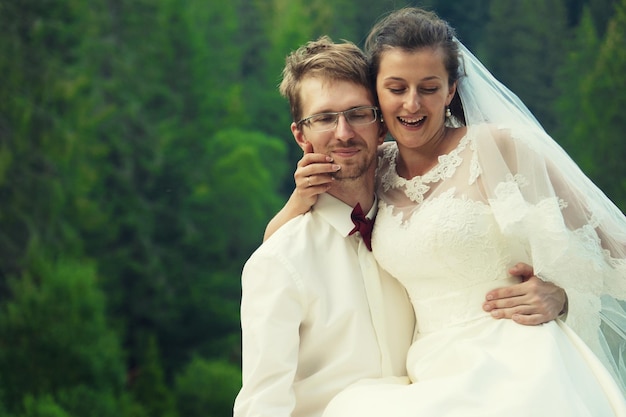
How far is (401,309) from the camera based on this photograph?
231 centimetres

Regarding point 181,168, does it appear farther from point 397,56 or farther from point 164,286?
point 397,56

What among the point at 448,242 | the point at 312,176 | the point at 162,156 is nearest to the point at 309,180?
the point at 312,176

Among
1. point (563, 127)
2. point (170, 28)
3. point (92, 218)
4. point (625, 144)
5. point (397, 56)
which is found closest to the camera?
point (397, 56)

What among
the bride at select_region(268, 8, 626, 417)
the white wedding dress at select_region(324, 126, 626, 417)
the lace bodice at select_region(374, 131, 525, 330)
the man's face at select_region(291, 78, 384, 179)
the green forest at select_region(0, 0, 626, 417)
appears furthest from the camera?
the green forest at select_region(0, 0, 626, 417)

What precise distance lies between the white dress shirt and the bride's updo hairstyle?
1.39 ft

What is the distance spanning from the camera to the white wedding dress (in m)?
1.90

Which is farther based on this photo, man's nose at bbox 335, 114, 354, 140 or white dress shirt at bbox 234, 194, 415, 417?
man's nose at bbox 335, 114, 354, 140

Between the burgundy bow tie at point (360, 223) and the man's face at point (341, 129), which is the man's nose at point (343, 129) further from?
the burgundy bow tie at point (360, 223)

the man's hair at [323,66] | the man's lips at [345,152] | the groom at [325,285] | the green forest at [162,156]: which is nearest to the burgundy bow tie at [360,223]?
the groom at [325,285]

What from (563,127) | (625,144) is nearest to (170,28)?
(563,127)

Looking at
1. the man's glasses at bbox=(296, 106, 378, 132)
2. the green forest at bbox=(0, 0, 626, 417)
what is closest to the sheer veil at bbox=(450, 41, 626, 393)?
the man's glasses at bbox=(296, 106, 378, 132)

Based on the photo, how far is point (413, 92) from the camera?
219 cm

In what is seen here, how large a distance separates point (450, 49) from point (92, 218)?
10515 mm

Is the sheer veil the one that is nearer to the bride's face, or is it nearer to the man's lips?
the bride's face
